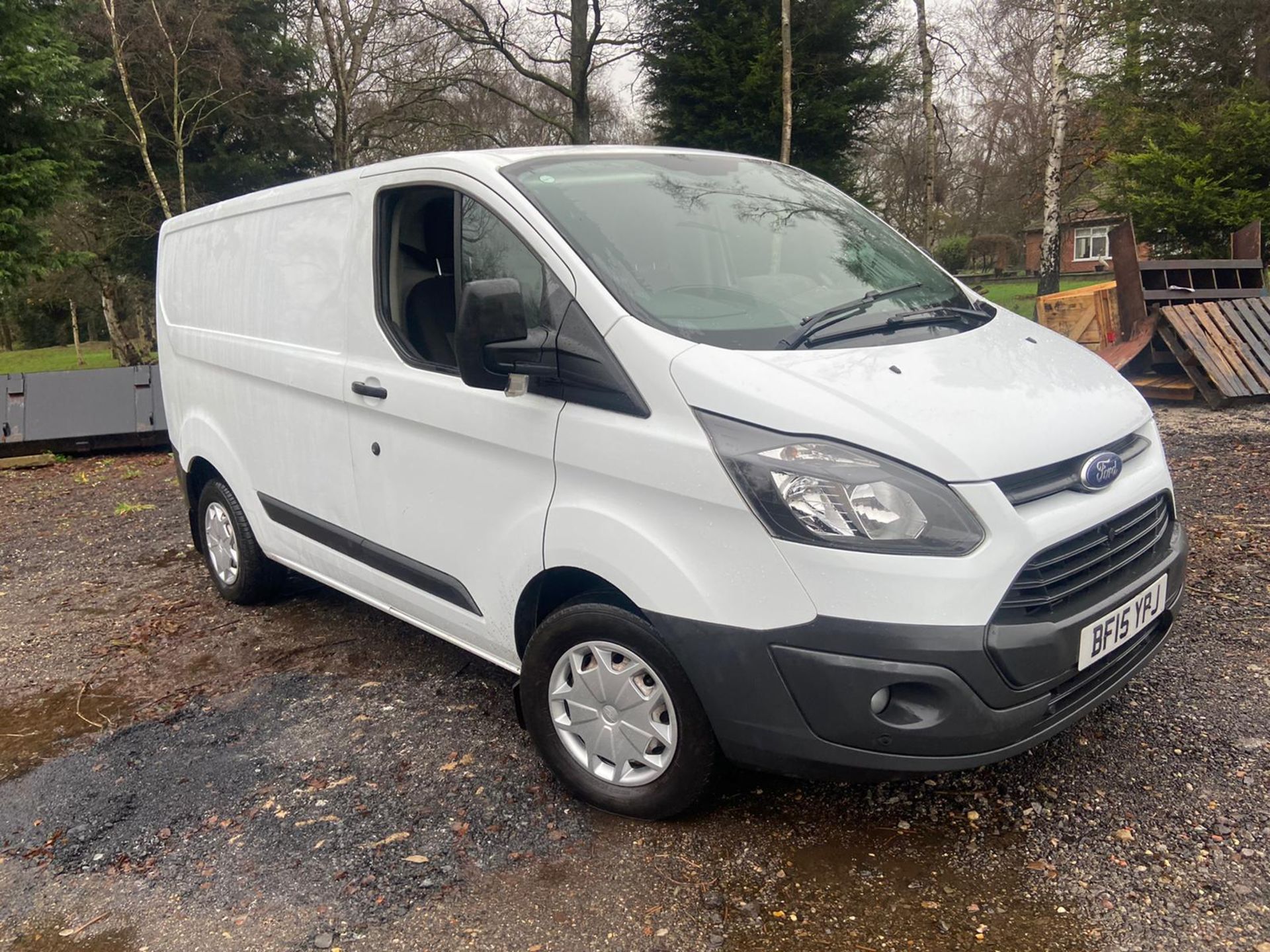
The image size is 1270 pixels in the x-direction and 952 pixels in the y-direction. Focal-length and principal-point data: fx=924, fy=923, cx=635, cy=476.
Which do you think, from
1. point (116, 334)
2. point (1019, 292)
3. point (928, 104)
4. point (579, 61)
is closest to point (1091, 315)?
A: point (928, 104)

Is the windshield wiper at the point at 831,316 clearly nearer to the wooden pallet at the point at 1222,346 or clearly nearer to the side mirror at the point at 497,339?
the side mirror at the point at 497,339

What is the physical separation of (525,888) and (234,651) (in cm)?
246

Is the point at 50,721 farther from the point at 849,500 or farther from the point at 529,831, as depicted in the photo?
the point at 849,500

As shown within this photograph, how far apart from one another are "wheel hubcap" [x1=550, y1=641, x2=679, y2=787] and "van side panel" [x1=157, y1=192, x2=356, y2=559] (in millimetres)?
1357

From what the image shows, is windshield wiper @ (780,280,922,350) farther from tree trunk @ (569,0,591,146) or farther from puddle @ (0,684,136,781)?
tree trunk @ (569,0,591,146)

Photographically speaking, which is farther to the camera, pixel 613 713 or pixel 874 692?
pixel 613 713

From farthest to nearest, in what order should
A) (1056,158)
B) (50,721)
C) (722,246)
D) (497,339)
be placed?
(1056,158) → (50,721) → (722,246) → (497,339)

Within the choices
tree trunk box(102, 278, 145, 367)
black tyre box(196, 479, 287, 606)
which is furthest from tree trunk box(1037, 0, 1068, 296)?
tree trunk box(102, 278, 145, 367)

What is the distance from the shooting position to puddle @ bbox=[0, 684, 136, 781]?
3475 millimetres

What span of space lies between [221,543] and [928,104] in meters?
17.8

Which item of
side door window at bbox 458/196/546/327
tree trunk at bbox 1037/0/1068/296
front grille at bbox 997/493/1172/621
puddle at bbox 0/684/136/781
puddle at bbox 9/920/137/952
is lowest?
puddle at bbox 9/920/137/952

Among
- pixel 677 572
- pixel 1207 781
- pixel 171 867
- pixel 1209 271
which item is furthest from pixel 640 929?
pixel 1209 271

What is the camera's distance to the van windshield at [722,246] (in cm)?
275

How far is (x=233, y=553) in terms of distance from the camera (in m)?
4.84
